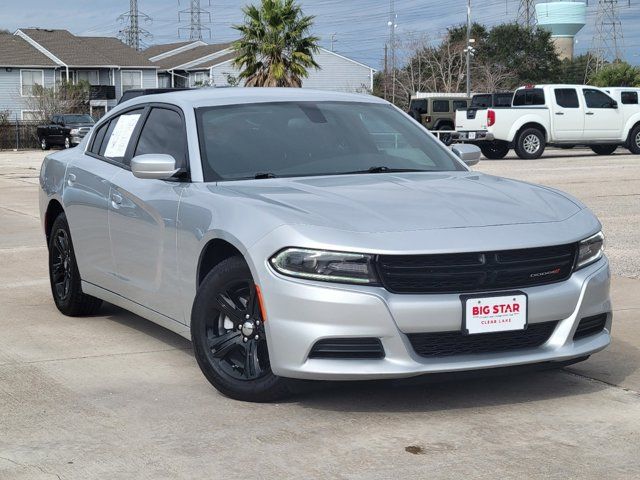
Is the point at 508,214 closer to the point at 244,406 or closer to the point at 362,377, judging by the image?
the point at 362,377

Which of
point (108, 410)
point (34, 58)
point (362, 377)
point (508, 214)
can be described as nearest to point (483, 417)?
point (362, 377)

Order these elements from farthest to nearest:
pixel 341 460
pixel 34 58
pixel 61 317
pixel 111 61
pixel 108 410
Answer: pixel 111 61 < pixel 34 58 < pixel 61 317 < pixel 108 410 < pixel 341 460

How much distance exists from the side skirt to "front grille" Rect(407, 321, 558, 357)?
1.39m

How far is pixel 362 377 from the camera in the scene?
16.0 ft

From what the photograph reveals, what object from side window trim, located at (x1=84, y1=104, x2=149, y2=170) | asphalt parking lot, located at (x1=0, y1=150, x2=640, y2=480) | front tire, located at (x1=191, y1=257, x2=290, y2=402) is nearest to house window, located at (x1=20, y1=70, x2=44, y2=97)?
side window trim, located at (x1=84, y1=104, x2=149, y2=170)

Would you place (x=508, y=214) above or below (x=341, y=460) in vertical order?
above

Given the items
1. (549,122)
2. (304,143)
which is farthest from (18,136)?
(304,143)

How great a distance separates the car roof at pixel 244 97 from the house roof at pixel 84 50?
67.0 m

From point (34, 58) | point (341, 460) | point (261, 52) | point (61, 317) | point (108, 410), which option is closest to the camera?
point (341, 460)

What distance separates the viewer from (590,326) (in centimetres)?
538

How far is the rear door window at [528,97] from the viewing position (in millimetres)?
→ 29141

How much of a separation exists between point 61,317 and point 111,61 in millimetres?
70004

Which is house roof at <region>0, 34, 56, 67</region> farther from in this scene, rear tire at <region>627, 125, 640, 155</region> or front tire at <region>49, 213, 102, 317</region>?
front tire at <region>49, 213, 102, 317</region>

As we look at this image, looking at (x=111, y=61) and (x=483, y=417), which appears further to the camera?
(x=111, y=61)
